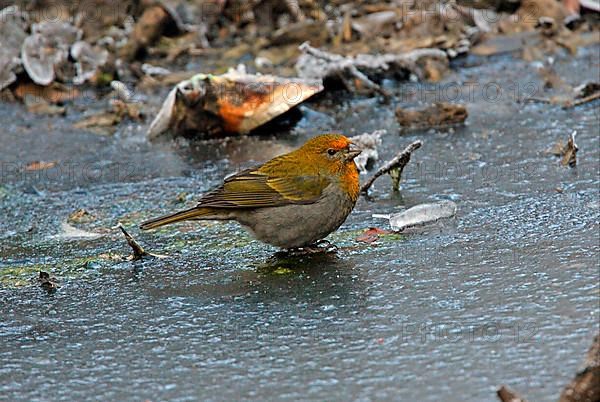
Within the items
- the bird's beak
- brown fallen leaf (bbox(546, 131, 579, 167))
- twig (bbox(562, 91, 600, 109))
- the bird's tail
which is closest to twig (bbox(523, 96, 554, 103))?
twig (bbox(562, 91, 600, 109))

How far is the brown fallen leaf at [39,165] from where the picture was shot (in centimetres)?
719

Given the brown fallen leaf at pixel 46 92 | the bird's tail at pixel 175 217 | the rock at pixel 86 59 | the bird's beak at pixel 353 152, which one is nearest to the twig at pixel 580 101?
the bird's beak at pixel 353 152

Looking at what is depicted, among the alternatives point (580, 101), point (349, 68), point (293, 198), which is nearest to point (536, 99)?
point (580, 101)

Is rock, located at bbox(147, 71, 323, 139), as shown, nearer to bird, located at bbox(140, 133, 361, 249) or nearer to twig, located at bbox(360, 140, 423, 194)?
twig, located at bbox(360, 140, 423, 194)

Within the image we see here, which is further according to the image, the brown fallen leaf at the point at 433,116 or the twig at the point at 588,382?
the brown fallen leaf at the point at 433,116

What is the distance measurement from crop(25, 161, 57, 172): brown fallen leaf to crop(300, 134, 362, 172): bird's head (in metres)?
2.71

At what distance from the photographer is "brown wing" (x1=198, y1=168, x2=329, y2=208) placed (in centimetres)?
502

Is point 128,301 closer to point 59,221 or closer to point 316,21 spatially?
point 59,221

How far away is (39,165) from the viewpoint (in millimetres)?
7270

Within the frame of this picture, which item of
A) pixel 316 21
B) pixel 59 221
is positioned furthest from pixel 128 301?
pixel 316 21

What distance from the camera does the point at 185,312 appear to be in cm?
423

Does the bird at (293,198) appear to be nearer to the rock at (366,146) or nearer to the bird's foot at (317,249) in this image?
the bird's foot at (317,249)

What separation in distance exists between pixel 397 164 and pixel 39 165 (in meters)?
2.85

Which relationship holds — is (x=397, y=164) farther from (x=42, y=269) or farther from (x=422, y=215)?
(x=42, y=269)
